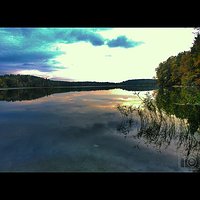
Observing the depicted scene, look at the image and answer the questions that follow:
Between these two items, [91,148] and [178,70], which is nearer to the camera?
[91,148]

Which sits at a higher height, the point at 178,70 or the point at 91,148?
the point at 178,70

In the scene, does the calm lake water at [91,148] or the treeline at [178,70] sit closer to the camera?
the calm lake water at [91,148]

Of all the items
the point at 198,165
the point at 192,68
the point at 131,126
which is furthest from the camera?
the point at 192,68

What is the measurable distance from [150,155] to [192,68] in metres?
20.3

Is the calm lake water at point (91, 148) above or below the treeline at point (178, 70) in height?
below

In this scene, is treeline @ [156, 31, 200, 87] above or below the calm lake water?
above

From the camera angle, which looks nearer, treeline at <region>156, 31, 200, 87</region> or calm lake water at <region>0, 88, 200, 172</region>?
calm lake water at <region>0, 88, 200, 172</region>
